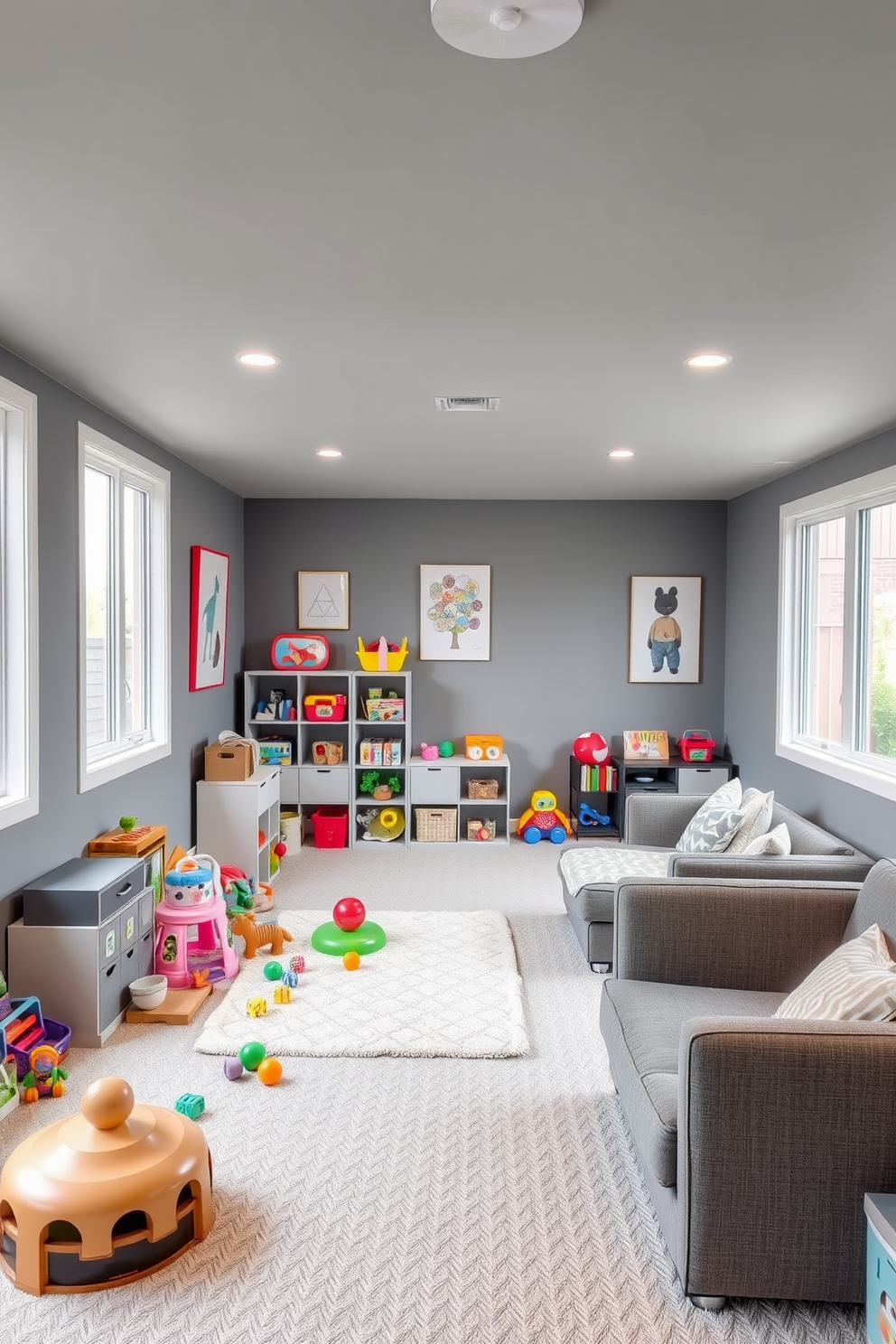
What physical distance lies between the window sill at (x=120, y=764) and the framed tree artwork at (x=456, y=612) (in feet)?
7.89

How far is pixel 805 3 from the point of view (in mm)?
1378

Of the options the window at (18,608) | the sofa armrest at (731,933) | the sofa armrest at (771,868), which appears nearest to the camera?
the sofa armrest at (731,933)

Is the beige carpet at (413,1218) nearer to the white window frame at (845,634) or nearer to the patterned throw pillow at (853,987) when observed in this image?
the patterned throw pillow at (853,987)

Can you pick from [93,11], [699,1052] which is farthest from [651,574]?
[93,11]

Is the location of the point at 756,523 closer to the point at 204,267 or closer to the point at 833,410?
the point at 833,410

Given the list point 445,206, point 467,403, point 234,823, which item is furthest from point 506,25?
point 234,823

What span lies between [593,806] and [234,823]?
9.10 feet

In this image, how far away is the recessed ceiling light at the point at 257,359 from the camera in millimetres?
3152

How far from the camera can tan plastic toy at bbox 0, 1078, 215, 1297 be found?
202 cm

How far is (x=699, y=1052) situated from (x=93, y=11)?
225 centimetres

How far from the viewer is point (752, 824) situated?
409 centimetres

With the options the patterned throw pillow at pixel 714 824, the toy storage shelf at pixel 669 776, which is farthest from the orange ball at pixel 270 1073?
the toy storage shelf at pixel 669 776

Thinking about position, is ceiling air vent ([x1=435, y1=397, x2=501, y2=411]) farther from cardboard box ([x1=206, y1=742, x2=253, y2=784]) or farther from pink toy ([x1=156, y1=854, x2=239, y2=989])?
cardboard box ([x1=206, y1=742, x2=253, y2=784])

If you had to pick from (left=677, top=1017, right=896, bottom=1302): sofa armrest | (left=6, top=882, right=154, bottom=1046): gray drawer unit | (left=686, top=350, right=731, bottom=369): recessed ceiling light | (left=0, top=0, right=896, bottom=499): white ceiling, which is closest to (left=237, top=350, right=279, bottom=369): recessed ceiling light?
(left=0, top=0, right=896, bottom=499): white ceiling
